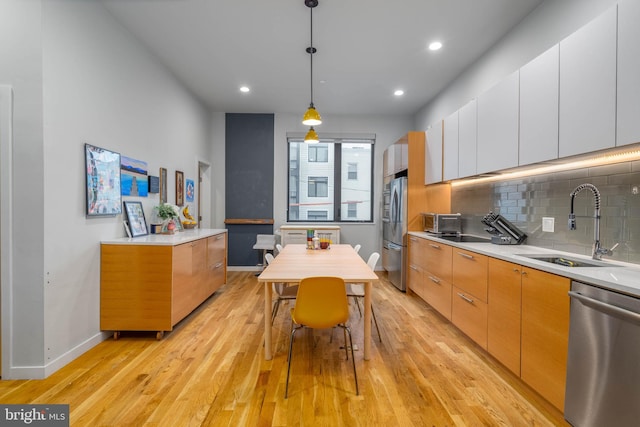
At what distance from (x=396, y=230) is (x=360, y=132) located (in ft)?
7.43

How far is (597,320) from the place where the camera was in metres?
1.45

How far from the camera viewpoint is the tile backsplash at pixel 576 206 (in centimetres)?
188

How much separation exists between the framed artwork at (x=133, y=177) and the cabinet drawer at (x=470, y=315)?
11.6ft

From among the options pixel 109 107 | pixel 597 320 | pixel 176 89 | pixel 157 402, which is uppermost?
pixel 176 89

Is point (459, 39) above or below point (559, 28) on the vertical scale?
above

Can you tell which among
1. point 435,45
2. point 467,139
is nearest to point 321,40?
point 435,45

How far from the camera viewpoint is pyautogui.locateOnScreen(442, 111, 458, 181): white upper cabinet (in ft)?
11.5

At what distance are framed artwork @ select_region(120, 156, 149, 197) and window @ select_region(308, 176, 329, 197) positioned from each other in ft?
10.5

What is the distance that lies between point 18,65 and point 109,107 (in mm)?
701

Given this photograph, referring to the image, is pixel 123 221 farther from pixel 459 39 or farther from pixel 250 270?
pixel 459 39

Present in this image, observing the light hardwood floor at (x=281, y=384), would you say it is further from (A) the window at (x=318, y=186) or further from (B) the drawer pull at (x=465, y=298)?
(A) the window at (x=318, y=186)

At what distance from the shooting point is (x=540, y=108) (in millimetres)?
2205

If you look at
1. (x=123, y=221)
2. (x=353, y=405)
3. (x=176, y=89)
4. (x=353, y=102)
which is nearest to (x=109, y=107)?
(x=123, y=221)

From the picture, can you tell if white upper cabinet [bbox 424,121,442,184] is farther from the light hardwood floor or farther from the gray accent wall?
the gray accent wall
